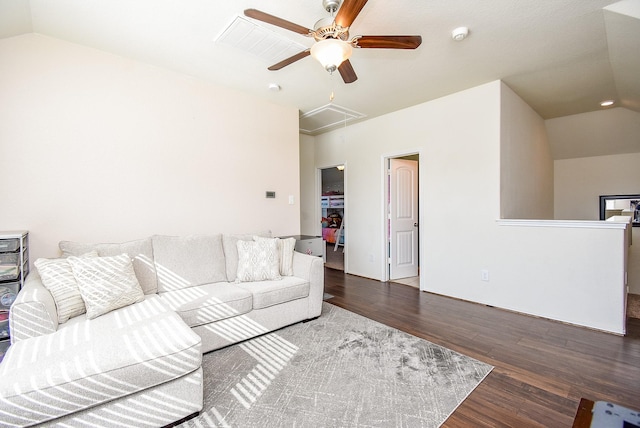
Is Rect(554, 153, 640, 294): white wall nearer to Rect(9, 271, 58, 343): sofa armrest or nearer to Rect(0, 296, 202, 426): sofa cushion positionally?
Rect(0, 296, 202, 426): sofa cushion

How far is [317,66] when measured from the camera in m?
2.86

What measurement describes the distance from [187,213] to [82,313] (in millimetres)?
1369

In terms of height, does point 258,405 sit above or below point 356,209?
below

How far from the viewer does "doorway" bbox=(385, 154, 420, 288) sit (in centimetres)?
454

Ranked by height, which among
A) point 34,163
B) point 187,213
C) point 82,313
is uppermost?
point 34,163

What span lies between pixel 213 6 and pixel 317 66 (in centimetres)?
112

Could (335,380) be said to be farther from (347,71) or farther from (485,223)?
(485,223)

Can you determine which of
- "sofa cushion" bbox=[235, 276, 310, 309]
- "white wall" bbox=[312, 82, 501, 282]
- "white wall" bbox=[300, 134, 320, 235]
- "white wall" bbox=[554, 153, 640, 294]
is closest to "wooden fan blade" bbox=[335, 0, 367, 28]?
"sofa cushion" bbox=[235, 276, 310, 309]

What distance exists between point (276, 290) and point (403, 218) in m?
2.84

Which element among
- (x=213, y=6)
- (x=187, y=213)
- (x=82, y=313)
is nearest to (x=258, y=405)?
(x=82, y=313)

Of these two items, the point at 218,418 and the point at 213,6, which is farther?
the point at 213,6

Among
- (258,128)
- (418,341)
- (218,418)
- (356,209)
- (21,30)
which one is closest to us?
(218,418)

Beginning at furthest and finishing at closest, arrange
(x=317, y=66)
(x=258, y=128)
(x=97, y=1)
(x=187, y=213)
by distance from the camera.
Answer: (x=258, y=128)
(x=187, y=213)
(x=317, y=66)
(x=97, y=1)

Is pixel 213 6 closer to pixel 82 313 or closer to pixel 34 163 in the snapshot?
pixel 34 163
